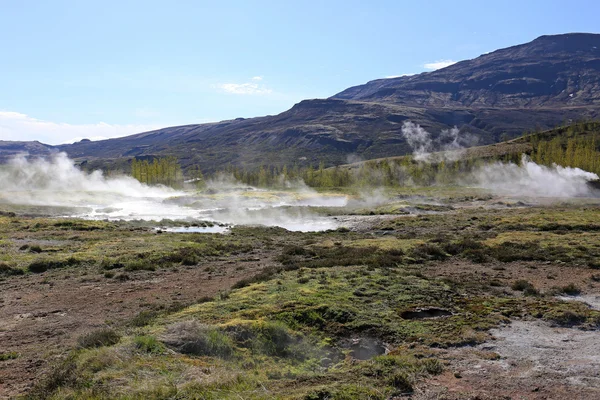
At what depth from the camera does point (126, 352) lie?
10.5 metres

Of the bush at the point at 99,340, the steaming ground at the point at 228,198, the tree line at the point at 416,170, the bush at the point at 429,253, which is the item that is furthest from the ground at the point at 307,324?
the tree line at the point at 416,170

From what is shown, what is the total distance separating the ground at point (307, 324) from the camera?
941cm

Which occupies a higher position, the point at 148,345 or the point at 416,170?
the point at 148,345

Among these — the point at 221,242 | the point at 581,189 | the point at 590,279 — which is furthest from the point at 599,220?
the point at 581,189

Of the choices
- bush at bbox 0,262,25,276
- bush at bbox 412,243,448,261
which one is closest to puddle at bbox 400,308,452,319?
bush at bbox 412,243,448,261

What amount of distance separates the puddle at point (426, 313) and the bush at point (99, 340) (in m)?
9.85

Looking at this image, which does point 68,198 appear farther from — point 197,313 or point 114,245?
point 197,313

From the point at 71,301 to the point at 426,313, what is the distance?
53.3 feet

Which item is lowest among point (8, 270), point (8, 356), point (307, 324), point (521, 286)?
point (521, 286)

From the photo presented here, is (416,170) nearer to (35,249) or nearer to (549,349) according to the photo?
(35,249)

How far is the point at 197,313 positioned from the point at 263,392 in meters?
7.11

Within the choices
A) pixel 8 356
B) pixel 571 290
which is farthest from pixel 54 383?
pixel 571 290

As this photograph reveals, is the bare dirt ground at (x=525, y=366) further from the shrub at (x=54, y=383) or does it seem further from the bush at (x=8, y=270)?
the bush at (x=8, y=270)

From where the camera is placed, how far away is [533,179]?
11788 cm
